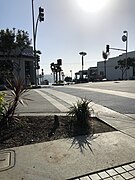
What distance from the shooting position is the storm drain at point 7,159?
4375 mm

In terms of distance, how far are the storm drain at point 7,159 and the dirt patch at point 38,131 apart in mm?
356

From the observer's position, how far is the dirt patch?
18.7 feet

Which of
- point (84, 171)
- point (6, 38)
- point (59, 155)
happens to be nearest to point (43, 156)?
point (59, 155)

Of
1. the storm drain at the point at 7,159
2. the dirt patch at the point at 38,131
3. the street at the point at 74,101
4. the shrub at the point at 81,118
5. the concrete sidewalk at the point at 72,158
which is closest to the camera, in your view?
the concrete sidewalk at the point at 72,158

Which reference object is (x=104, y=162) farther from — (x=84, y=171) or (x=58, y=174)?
(x=58, y=174)

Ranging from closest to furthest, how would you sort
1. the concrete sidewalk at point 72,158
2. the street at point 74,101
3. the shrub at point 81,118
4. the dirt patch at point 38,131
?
the concrete sidewalk at point 72,158, the dirt patch at point 38,131, the shrub at point 81,118, the street at point 74,101

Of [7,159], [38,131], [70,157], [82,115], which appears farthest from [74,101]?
[7,159]

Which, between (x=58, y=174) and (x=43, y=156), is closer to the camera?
(x=58, y=174)

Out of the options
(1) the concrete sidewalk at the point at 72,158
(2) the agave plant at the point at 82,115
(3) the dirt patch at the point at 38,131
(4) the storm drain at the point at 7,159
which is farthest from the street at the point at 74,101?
(4) the storm drain at the point at 7,159

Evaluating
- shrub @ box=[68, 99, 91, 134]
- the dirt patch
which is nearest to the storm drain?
the dirt patch

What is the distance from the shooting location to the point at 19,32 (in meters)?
32.7

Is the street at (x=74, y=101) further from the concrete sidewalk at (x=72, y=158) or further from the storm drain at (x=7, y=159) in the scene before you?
the storm drain at (x=7, y=159)

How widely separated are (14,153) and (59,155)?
0.89 metres

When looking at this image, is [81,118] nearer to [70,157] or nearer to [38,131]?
[38,131]
